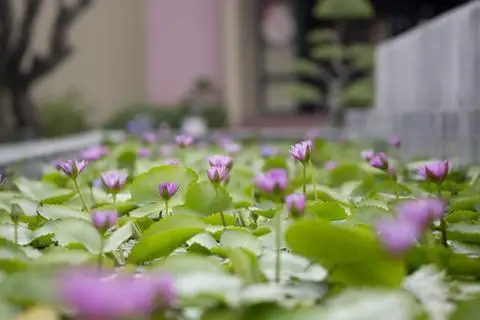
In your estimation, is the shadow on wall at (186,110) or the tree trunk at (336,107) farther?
the shadow on wall at (186,110)

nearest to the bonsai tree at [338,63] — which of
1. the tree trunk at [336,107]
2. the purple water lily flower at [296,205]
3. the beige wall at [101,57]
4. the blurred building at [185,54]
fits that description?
the tree trunk at [336,107]

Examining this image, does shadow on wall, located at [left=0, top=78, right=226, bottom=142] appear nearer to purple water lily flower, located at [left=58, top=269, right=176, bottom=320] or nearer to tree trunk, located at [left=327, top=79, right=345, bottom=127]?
tree trunk, located at [left=327, top=79, right=345, bottom=127]

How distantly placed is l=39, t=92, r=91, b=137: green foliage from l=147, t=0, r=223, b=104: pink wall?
42.1 inches

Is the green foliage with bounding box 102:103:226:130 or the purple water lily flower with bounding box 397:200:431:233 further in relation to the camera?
the green foliage with bounding box 102:103:226:130

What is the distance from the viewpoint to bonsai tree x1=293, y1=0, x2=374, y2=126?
6.29 metres

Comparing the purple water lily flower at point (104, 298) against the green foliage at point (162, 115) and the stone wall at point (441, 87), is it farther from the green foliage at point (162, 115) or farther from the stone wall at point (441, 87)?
the green foliage at point (162, 115)

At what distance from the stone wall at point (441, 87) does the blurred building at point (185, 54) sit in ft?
16.0

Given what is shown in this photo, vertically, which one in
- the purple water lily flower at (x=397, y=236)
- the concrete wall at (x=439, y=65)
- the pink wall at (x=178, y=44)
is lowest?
the purple water lily flower at (x=397, y=236)

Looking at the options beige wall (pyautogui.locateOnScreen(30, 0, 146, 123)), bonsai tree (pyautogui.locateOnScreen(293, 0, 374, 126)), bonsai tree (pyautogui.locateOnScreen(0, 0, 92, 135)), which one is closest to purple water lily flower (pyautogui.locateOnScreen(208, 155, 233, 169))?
bonsai tree (pyautogui.locateOnScreen(0, 0, 92, 135))

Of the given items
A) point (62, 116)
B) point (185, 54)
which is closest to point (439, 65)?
point (62, 116)

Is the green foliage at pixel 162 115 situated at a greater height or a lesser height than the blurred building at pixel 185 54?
lesser

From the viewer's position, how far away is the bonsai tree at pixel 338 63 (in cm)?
629

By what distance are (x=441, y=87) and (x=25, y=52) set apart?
11.7ft

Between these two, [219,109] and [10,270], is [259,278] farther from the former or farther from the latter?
[219,109]
